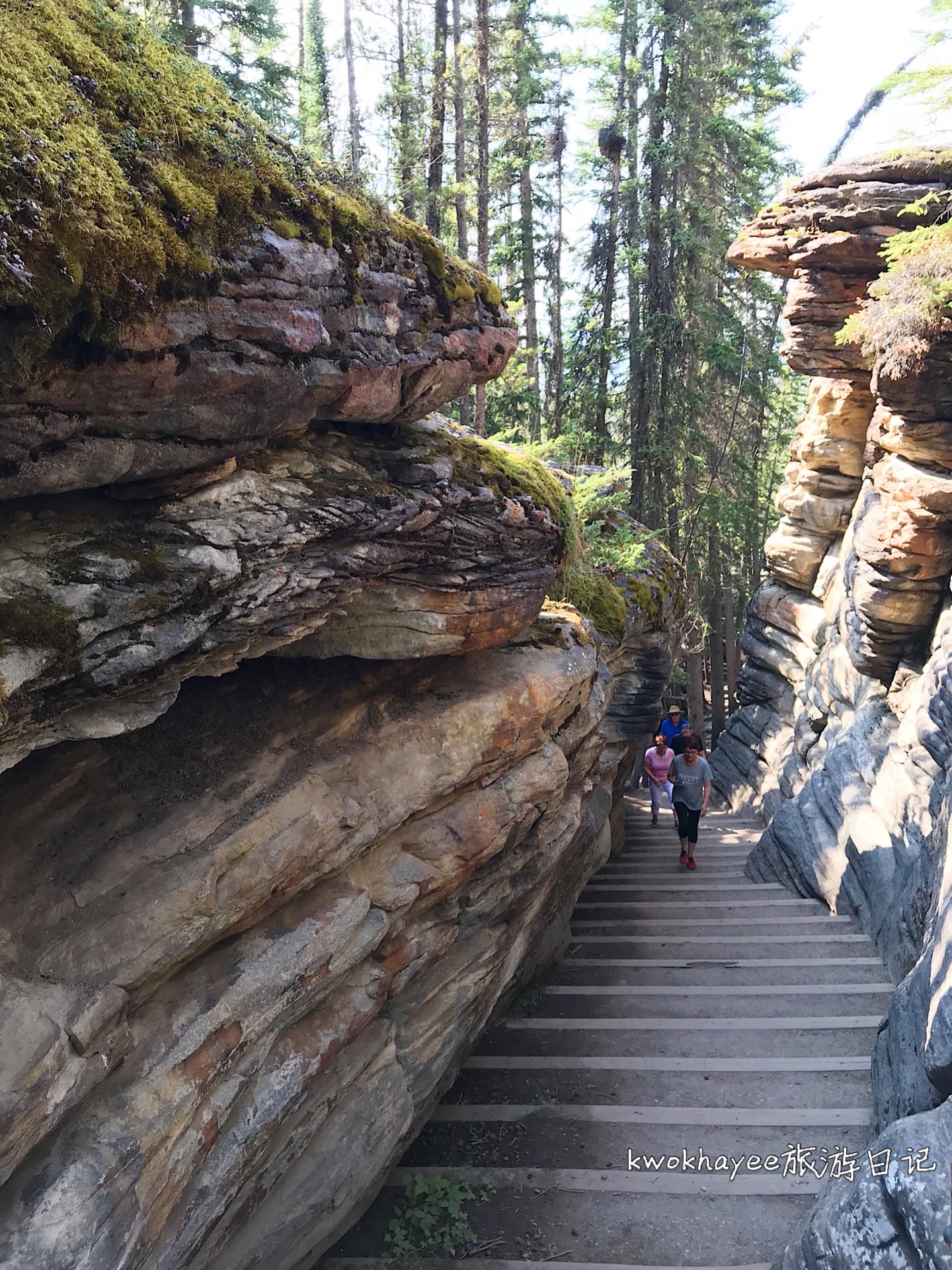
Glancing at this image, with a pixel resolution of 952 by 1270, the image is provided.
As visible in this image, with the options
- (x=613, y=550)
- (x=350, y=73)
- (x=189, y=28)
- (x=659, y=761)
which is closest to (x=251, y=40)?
(x=189, y=28)

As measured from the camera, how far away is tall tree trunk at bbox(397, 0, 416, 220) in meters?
16.0

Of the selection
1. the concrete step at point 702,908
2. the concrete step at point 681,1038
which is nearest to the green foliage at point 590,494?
the concrete step at point 702,908

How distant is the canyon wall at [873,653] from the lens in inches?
183

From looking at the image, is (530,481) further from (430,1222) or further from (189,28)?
(189,28)

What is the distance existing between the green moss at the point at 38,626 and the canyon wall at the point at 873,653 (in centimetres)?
489

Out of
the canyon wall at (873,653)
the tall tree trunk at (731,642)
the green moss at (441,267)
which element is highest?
the green moss at (441,267)

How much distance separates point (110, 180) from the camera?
3430 mm

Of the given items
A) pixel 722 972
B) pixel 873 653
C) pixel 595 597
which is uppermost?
pixel 595 597

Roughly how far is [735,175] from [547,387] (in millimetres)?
7400

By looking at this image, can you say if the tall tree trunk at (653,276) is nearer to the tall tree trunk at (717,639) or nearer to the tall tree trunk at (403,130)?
the tall tree trunk at (717,639)

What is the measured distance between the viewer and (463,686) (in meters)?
6.70

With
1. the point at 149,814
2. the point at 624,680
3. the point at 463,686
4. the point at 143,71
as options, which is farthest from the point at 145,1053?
the point at 624,680

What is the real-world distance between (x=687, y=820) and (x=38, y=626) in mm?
10937

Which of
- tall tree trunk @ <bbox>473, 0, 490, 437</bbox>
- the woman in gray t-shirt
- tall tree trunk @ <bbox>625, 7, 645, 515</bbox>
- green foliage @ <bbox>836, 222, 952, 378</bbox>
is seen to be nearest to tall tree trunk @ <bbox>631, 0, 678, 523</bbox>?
tall tree trunk @ <bbox>625, 7, 645, 515</bbox>
